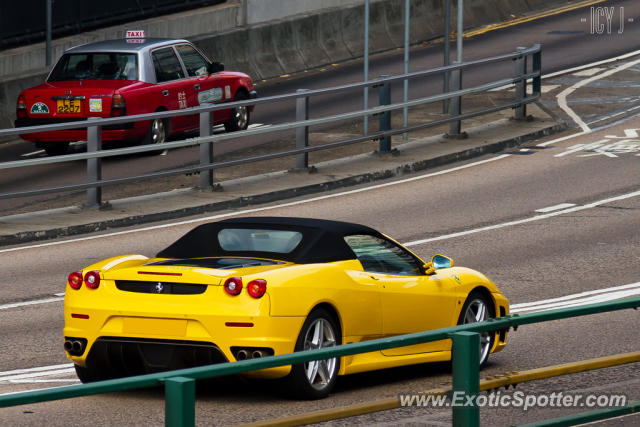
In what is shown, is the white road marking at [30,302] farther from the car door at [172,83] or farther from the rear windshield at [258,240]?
the car door at [172,83]

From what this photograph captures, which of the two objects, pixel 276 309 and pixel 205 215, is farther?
pixel 205 215

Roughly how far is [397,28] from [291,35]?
177 inches

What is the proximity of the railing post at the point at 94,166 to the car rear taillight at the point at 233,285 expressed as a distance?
887 centimetres

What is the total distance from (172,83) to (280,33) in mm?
9945

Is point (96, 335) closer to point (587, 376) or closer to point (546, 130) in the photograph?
point (587, 376)

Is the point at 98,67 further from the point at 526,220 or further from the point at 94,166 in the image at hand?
the point at 526,220

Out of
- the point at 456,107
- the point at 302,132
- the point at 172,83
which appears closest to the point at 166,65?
the point at 172,83

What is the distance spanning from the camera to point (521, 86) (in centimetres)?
2395

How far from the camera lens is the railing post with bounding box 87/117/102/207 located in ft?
56.6

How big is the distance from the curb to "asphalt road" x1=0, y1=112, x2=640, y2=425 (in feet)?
1.13

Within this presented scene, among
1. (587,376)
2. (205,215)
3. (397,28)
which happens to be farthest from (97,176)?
(397,28)

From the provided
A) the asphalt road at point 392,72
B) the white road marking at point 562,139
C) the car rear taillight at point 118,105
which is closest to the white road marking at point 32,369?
the asphalt road at point 392,72

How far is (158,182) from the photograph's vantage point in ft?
62.8

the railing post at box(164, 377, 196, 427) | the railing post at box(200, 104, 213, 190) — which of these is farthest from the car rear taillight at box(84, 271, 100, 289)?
the railing post at box(200, 104, 213, 190)
